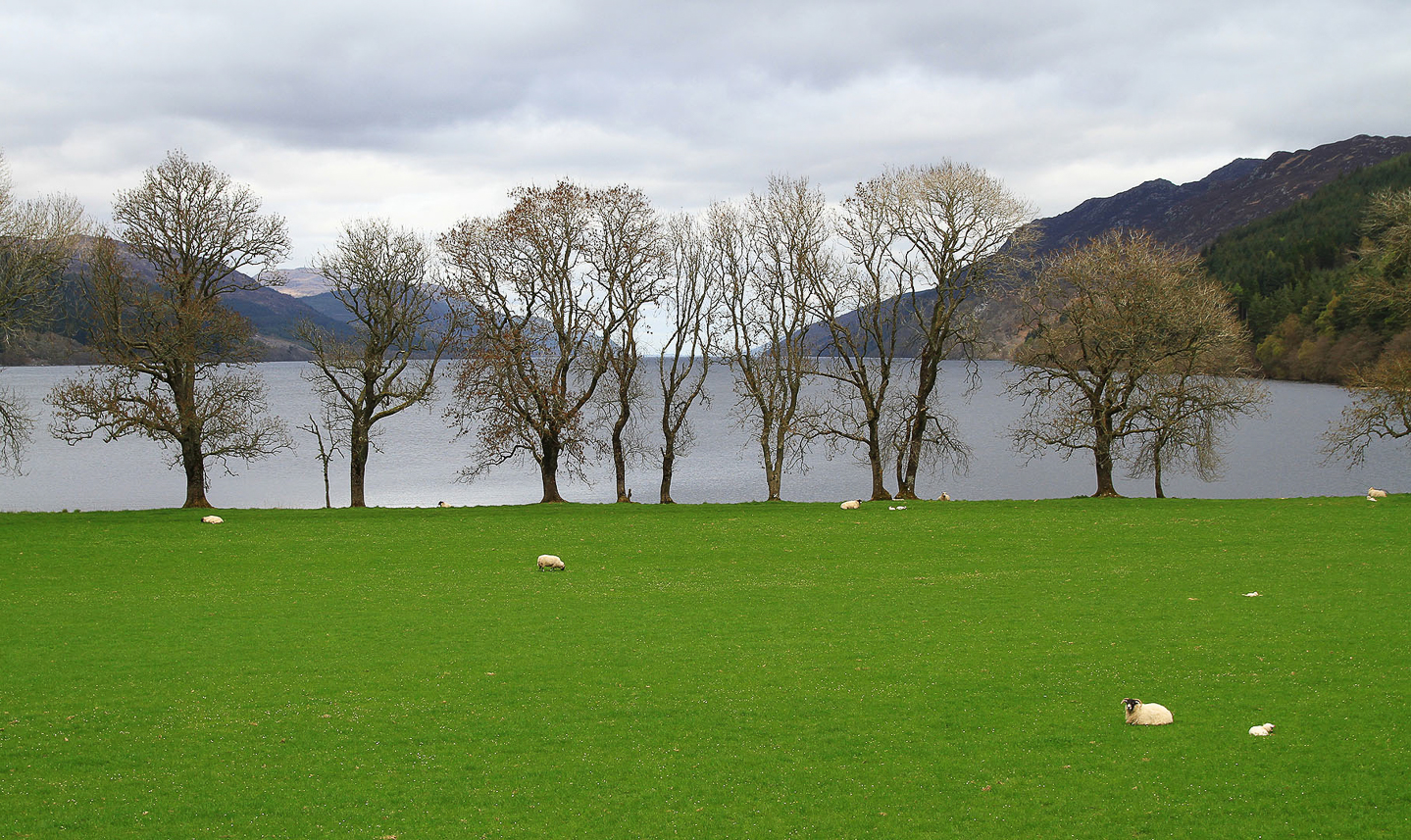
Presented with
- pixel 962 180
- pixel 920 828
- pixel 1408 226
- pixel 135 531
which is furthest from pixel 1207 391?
pixel 135 531

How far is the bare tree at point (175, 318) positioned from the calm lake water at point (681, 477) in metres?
18.8

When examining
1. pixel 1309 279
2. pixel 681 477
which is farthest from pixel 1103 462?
pixel 1309 279

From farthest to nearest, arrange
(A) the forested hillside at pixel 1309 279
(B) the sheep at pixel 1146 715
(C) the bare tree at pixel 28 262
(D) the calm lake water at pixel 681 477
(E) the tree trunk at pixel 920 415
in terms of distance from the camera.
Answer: (A) the forested hillside at pixel 1309 279
(D) the calm lake water at pixel 681 477
(E) the tree trunk at pixel 920 415
(C) the bare tree at pixel 28 262
(B) the sheep at pixel 1146 715

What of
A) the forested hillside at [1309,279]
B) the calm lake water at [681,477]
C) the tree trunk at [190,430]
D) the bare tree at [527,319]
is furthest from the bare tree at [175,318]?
the forested hillside at [1309,279]

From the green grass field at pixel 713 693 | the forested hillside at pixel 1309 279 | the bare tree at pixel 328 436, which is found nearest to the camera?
the green grass field at pixel 713 693

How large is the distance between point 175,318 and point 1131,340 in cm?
4590

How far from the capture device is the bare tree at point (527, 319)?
44.7 m

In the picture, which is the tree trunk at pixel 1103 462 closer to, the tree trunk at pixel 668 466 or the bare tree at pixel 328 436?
the tree trunk at pixel 668 466

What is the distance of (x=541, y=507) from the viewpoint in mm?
44375

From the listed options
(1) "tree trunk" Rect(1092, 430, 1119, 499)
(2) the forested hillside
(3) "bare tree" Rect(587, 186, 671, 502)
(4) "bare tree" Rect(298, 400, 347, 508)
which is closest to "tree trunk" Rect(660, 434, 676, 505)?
(3) "bare tree" Rect(587, 186, 671, 502)

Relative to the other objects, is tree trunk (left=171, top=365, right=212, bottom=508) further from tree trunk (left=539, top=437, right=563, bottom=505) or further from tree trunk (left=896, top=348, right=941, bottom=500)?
tree trunk (left=896, top=348, right=941, bottom=500)

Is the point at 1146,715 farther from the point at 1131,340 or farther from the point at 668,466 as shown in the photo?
the point at 668,466

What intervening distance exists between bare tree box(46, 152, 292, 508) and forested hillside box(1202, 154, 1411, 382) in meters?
108

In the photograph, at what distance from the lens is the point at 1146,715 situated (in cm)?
1371
